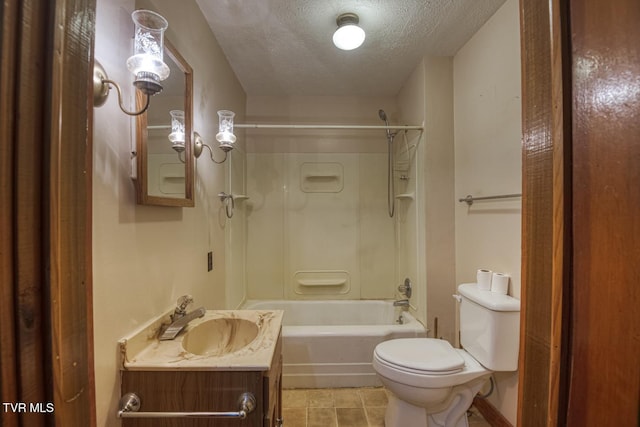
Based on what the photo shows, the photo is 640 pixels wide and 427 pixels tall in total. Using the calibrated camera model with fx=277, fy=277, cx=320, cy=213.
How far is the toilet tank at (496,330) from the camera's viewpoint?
1.43 m

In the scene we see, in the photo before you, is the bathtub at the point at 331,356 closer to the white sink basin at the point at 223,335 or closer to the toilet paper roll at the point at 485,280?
the toilet paper roll at the point at 485,280

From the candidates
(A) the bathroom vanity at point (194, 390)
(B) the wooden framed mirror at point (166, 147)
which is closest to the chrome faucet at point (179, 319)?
(A) the bathroom vanity at point (194, 390)

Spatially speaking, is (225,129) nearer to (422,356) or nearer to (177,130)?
(177,130)

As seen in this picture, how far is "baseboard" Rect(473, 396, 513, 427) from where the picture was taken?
1625 millimetres

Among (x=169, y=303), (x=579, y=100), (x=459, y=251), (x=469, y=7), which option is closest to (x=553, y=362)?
(x=579, y=100)

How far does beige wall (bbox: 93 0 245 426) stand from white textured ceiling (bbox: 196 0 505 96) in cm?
32

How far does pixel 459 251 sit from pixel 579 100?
1.85m

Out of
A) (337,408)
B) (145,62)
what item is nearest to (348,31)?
(145,62)

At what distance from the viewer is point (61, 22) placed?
0.42m

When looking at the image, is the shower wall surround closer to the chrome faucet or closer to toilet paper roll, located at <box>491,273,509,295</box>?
toilet paper roll, located at <box>491,273,509,295</box>

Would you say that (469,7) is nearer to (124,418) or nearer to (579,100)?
(579,100)

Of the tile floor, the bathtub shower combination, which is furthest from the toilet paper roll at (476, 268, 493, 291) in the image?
the bathtub shower combination

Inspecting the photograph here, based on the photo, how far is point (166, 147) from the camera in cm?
120

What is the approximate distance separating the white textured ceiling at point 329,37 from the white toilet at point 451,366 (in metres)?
1.69
